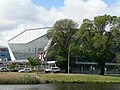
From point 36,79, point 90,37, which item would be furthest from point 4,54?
point 36,79

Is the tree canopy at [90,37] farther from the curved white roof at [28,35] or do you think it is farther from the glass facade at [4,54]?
the glass facade at [4,54]

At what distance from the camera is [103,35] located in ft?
365

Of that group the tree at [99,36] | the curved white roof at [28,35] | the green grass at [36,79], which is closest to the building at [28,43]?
the curved white roof at [28,35]

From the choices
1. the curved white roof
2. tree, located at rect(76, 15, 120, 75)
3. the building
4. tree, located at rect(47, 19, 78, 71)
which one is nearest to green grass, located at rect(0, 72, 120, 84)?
tree, located at rect(76, 15, 120, 75)

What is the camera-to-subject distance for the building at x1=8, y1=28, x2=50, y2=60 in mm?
155625

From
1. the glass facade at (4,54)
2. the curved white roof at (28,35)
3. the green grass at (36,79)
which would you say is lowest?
the green grass at (36,79)

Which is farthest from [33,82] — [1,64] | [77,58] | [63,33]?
[1,64]

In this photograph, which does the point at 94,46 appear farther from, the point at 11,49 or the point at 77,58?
the point at 11,49

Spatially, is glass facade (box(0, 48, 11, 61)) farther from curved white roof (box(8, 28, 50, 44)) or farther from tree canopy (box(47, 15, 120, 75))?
tree canopy (box(47, 15, 120, 75))

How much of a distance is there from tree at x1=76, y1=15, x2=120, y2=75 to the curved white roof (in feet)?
159

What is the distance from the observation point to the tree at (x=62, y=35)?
120062 millimetres

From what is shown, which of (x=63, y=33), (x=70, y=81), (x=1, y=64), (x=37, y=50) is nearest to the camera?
(x=70, y=81)

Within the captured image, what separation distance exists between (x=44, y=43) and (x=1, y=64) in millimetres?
18864

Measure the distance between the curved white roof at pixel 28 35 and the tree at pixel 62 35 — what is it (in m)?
38.8
